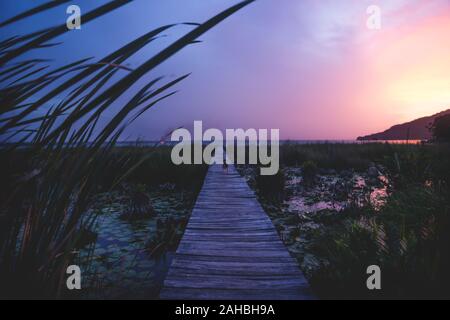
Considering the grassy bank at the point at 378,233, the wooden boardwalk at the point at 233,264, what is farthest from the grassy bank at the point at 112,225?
the grassy bank at the point at 378,233

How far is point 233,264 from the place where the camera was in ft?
8.22

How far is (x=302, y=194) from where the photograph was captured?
24.2 ft

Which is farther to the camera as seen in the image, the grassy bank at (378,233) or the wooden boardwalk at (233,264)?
the wooden boardwalk at (233,264)

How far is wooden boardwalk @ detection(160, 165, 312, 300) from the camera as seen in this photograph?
204 centimetres

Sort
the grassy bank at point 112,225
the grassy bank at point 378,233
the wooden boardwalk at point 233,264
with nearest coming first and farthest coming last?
the grassy bank at point 112,225
the grassy bank at point 378,233
the wooden boardwalk at point 233,264

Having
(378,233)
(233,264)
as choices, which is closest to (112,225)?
(233,264)

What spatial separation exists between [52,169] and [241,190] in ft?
18.9

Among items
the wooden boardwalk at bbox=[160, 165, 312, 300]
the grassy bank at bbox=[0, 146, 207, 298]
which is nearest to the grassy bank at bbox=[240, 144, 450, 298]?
the wooden boardwalk at bbox=[160, 165, 312, 300]

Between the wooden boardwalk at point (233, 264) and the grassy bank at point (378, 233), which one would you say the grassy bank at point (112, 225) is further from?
the grassy bank at point (378, 233)

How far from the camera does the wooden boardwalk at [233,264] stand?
2.04 metres

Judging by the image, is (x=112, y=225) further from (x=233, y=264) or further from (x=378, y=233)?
(x=378, y=233)

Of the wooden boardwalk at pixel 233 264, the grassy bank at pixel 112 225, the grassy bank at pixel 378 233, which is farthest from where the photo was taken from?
the wooden boardwalk at pixel 233 264

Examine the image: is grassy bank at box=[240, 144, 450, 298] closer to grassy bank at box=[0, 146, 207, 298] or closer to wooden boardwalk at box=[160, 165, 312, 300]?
wooden boardwalk at box=[160, 165, 312, 300]

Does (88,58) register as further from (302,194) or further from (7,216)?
(302,194)
